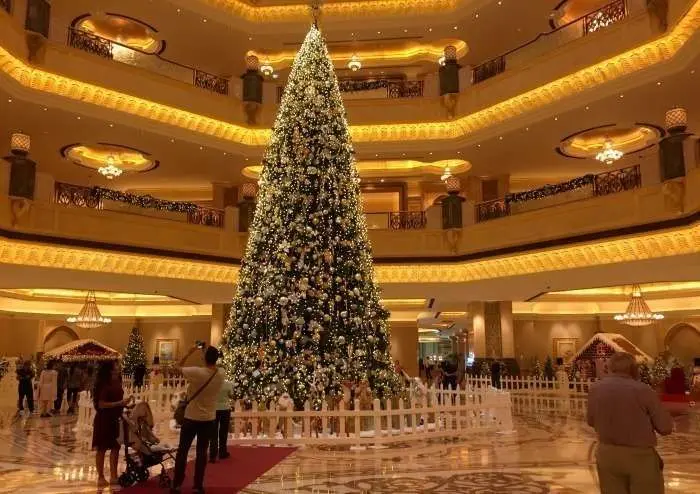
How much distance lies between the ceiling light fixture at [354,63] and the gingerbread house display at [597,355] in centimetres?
1074

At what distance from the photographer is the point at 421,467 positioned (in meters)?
7.00

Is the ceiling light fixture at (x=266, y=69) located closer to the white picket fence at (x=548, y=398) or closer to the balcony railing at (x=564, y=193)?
the balcony railing at (x=564, y=193)

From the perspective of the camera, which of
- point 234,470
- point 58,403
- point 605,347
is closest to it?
point 234,470

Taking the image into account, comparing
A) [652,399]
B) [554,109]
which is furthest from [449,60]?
[652,399]

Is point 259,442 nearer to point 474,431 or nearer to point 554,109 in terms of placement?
point 474,431

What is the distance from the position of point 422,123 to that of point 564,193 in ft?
14.6

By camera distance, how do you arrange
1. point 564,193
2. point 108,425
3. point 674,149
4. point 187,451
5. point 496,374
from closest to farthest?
point 187,451
point 108,425
point 674,149
point 564,193
point 496,374

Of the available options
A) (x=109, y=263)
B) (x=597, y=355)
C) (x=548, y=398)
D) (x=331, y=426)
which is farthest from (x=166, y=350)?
(x=331, y=426)

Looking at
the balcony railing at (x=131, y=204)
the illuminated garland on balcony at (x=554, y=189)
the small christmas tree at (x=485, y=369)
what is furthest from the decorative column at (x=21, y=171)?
the small christmas tree at (x=485, y=369)

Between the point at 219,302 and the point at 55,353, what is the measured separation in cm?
432

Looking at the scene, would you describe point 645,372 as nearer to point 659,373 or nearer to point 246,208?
point 659,373

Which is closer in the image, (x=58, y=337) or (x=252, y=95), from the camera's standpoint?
(x=252, y=95)

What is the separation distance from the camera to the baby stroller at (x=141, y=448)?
19.6ft

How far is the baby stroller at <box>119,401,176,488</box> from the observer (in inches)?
236
